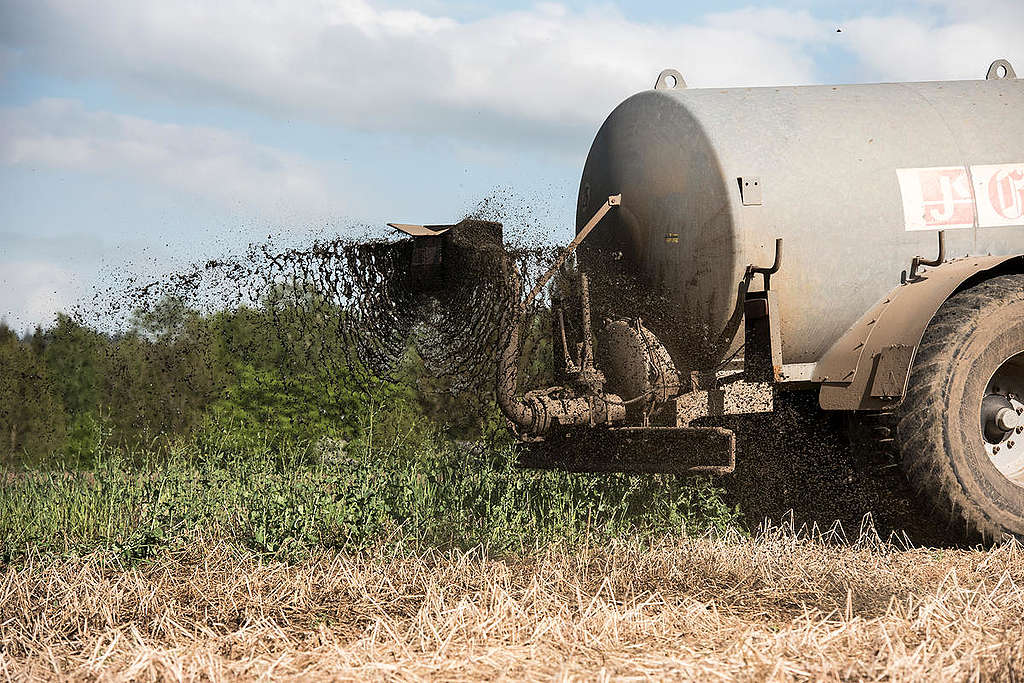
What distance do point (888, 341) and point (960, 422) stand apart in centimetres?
51

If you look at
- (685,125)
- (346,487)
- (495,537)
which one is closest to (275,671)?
(495,537)

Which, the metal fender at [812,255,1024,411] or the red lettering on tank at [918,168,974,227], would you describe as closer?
the metal fender at [812,255,1024,411]

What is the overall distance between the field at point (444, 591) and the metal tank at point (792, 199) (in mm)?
1193

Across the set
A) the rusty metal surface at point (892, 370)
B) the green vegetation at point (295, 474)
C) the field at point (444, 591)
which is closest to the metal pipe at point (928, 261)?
the rusty metal surface at point (892, 370)

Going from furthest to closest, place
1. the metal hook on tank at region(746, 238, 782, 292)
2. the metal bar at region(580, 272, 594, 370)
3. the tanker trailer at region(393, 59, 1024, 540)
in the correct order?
the metal bar at region(580, 272, 594, 370), the metal hook on tank at region(746, 238, 782, 292), the tanker trailer at region(393, 59, 1024, 540)

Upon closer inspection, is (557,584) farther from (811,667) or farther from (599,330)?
(599,330)

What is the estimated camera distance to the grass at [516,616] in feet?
9.79

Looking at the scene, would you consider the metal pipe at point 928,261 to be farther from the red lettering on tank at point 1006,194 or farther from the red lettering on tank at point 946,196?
the red lettering on tank at point 1006,194

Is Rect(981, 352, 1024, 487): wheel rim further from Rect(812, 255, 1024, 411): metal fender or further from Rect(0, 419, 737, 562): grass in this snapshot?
Rect(0, 419, 737, 562): grass

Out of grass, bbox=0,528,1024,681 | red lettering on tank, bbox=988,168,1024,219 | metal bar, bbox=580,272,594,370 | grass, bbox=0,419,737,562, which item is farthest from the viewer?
red lettering on tank, bbox=988,168,1024,219

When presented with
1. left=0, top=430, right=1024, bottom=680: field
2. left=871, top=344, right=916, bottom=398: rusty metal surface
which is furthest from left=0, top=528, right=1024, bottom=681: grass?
left=871, top=344, right=916, bottom=398: rusty metal surface

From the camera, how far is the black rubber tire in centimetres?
486

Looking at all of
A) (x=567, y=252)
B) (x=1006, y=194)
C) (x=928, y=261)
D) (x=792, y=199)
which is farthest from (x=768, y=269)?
(x=1006, y=194)

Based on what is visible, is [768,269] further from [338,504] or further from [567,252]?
[338,504]
